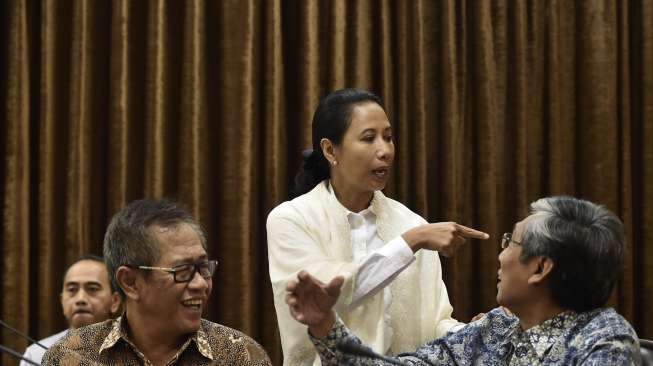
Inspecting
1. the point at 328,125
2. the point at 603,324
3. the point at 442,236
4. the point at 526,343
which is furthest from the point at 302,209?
the point at 603,324

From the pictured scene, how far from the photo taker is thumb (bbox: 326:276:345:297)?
7.52 feet

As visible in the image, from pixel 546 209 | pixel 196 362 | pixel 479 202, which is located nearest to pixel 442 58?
pixel 479 202

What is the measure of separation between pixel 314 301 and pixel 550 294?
575 millimetres

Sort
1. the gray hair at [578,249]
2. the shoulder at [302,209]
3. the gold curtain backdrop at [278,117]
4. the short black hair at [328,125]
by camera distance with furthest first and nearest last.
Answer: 1. the gold curtain backdrop at [278,117]
2. the short black hair at [328,125]
3. the shoulder at [302,209]
4. the gray hair at [578,249]

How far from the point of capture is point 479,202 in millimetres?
4355

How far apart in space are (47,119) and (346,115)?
155 cm

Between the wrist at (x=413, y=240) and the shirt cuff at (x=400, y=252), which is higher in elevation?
the wrist at (x=413, y=240)

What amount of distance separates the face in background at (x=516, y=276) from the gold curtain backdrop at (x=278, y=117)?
1806 millimetres

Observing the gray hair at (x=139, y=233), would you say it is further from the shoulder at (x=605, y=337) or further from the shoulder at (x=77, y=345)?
the shoulder at (x=605, y=337)

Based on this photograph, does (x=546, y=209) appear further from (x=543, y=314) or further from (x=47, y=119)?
(x=47, y=119)

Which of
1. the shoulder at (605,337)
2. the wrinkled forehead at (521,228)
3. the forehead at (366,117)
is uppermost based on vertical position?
the forehead at (366,117)

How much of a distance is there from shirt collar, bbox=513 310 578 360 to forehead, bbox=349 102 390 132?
3.08 feet

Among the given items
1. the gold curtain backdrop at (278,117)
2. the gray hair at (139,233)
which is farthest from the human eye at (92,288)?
the gray hair at (139,233)

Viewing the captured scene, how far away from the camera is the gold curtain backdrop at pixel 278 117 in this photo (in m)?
4.14
